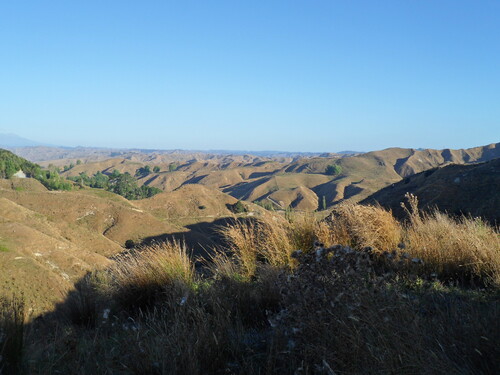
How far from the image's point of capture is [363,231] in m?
5.67

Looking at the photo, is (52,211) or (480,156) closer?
(52,211)

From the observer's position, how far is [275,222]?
6.30 meters

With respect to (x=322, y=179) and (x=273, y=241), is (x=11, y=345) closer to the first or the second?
(x=273, y=241)

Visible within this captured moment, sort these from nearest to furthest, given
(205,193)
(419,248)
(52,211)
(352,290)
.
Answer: (352,290), (419,248), (52,211), (205,193)

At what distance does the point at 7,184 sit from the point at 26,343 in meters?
94.5

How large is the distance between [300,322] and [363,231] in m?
3.36

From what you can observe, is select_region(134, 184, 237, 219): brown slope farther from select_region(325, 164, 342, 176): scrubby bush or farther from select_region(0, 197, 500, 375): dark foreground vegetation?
select_region(325, 164, 342, 176): scrubby bush

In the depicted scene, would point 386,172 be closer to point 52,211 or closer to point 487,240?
point 52,211

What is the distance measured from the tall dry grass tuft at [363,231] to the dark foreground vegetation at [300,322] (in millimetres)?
274

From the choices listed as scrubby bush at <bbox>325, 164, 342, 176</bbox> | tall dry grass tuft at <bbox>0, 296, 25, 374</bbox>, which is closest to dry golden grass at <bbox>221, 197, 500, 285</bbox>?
tall dry grass tuft at <bbox>0, 296, 25, 374</bbox>

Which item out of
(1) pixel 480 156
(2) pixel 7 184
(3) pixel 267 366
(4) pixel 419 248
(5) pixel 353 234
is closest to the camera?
(3) pixel 267 366

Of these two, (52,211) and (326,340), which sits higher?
(326,340)

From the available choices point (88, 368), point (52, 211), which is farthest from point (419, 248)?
point (52, 211)

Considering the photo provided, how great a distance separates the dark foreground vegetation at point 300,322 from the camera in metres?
2.16
